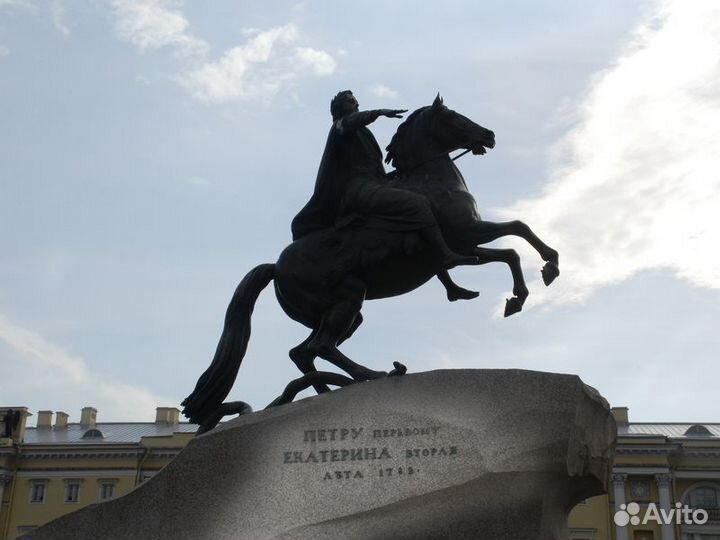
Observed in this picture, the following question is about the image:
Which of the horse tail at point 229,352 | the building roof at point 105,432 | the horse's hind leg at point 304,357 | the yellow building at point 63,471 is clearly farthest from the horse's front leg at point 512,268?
the building roof at point 105,432

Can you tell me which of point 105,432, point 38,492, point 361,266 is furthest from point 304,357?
point 105,432

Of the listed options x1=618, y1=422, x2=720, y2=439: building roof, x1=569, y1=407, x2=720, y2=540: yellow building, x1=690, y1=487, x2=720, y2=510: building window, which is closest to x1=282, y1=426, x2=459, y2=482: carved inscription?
x1=569, y1=407, x2=720, y2=540: yellow building

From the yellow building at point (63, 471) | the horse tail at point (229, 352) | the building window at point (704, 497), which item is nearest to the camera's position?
the horse tail at point (229, 352)

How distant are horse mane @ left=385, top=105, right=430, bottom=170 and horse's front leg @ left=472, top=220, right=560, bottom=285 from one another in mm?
1269

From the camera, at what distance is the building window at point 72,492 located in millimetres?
53188

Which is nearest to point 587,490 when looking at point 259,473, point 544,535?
point 544,535

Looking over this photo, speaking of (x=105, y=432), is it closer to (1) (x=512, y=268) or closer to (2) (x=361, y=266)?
(2) (x=361, y=266)

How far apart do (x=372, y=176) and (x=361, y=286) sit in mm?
1247

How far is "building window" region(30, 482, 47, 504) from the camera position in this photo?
53531mm

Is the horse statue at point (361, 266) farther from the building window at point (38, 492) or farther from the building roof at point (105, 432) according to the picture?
the building roof at point (105, 432)

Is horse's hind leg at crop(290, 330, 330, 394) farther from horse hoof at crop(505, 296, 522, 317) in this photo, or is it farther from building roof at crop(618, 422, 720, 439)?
building roof at crop(618, 422, 720, 439)

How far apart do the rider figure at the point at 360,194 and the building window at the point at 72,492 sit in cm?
4656

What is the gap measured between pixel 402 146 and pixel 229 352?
2.83 m

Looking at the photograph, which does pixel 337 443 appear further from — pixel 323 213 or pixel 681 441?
pixel 681 441
